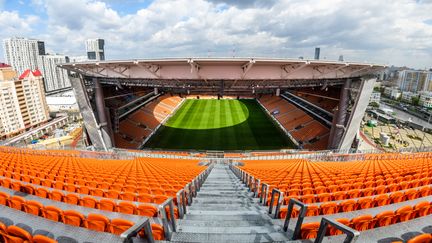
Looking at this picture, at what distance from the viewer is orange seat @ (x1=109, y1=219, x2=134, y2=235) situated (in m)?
3.26

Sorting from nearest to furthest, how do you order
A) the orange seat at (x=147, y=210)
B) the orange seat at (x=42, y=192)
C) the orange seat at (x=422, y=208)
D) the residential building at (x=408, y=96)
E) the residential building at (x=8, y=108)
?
the orange seat at (x=422, y=208) → the orange seat at (x=147, y=210) → the orange seat at (x=42, y=192) → the residential building at (x=8, y=108) → the residential building at (x=408, y=96)

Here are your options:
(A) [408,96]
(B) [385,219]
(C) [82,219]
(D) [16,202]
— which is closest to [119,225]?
(C) [82,219]

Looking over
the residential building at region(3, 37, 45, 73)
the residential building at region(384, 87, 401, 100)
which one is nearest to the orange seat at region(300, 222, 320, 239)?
the residential building at region(3, 37, 45, 73)

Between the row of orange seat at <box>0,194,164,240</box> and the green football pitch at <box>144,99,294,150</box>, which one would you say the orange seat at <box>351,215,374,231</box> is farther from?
the green football pitch at <box>144,99,294,150</box>

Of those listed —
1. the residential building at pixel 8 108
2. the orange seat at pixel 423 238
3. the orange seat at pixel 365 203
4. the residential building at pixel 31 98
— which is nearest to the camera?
the orange seat at pixel 423 238

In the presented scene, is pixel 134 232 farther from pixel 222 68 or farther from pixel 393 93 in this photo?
pixel 393 93

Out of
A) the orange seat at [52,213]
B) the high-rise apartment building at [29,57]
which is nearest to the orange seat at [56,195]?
the orange seat at [52,213]

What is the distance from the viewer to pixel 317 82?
20516 mm

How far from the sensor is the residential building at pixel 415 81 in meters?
101

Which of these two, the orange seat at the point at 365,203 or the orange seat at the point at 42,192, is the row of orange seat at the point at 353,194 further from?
the orange seat at the point at 42,192

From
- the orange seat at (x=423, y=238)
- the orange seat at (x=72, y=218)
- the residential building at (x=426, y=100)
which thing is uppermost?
the orange seat at (x=423, y=238)

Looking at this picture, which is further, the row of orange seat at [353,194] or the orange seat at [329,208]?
the row of orange seat at [353,194]

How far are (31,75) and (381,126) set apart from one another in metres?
94.2

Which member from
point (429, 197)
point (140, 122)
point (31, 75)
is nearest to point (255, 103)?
point (140, 122)
